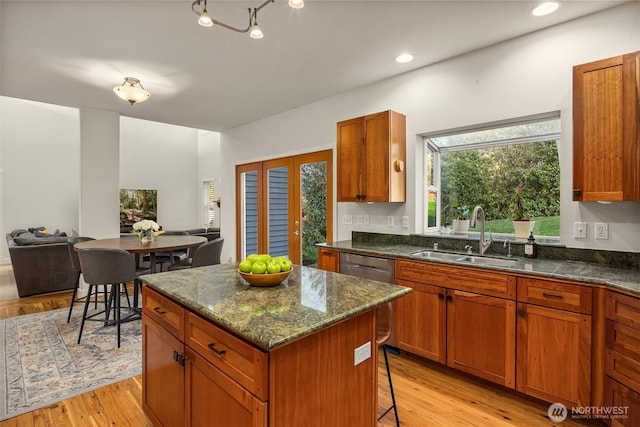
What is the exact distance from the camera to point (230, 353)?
1232mm

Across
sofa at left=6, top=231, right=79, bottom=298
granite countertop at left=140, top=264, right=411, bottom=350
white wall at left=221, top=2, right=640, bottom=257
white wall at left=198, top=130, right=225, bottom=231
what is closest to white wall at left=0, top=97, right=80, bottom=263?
white wall at left=198, top=130, right=225, bottom=231

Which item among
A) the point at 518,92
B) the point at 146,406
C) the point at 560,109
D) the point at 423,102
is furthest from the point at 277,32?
the point at 146,406

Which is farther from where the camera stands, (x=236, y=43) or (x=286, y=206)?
(x=286, y=206)

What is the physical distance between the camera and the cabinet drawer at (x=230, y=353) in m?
1.10

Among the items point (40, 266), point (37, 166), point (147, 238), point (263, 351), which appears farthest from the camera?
point (37, 166)

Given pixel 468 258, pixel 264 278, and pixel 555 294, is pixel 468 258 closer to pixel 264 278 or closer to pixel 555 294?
pixel 555 294

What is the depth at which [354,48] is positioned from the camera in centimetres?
289

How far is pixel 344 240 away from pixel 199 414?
277cm

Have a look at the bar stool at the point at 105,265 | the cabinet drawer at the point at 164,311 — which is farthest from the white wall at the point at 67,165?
the cabinet drawer at the point at 164,311

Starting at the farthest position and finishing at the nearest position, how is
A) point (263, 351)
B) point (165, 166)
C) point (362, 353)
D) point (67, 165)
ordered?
point (165, 166) < point (67, 165) < point (362, 353) < point (263, 351)

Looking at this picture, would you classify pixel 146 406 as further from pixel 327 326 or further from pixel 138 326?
pixel 138 326

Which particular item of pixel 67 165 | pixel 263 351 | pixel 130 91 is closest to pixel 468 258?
pixel 263 351

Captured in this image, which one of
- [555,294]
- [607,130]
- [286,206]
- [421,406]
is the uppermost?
[607,130]

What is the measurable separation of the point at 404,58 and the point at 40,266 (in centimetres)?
552
